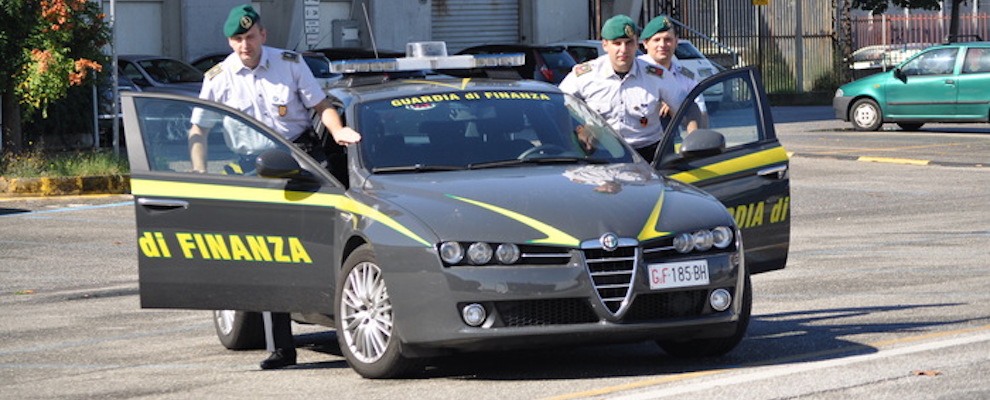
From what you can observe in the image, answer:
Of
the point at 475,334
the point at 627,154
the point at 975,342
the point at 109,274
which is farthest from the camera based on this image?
the point at 109,274

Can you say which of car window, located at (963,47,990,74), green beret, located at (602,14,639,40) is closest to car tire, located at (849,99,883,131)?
car window, located at (963,47,990,74)

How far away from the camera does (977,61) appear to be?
26.9 m

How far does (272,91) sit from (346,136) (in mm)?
687

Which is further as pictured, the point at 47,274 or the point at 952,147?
the point at 952,147

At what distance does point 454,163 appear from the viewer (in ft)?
27.1

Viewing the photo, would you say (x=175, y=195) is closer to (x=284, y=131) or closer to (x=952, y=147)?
(x=284, y=131)

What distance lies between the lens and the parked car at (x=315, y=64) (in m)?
27.4

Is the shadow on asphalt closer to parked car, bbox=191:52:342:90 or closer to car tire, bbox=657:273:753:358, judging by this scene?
car tire, bbox=657:273:753:358

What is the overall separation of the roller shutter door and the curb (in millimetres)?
19312

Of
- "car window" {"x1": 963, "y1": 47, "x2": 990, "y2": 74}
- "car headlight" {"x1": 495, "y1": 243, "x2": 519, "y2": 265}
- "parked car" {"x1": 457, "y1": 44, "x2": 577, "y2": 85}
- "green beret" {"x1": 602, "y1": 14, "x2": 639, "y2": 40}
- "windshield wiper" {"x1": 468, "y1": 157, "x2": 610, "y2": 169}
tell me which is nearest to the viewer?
"car headlight" {"x1": 495, "y1": 243, "x2": 519, "y2": 265}

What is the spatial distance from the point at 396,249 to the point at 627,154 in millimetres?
1763

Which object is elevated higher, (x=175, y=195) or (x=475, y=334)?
(x=175, y=195)

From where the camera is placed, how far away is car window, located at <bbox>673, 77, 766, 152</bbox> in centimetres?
915

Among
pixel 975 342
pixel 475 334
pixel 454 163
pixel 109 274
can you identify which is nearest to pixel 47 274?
pixel 109 274
